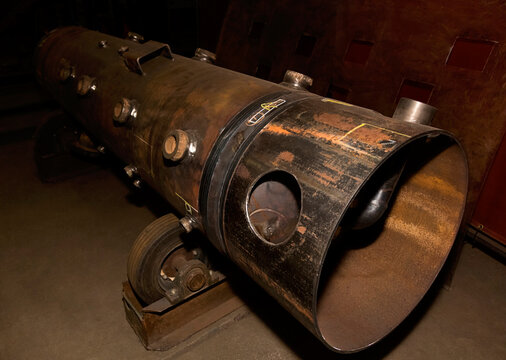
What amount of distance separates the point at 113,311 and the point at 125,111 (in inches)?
58.3

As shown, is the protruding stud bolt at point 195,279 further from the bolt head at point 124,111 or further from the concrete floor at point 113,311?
the bolt head at point 124,111

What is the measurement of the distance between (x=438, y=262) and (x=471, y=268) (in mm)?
1856

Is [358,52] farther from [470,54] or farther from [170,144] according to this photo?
[170,144]

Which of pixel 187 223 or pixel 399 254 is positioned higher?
pixel 399 254

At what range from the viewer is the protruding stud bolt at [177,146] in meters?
1.42

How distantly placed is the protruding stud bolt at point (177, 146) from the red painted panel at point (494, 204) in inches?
96.7

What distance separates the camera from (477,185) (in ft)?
7.35

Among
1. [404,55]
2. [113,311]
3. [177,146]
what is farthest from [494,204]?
[113,311]

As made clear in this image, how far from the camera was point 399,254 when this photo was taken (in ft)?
5.38

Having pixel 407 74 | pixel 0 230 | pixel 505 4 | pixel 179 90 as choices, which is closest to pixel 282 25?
pixel 407 74

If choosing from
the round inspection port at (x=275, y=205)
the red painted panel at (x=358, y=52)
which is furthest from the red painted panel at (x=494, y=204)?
the round inspection port at (x=275, y=205)

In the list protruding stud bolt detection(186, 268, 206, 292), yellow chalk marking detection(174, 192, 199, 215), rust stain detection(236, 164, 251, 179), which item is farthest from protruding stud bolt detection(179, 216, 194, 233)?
protruding stud bolt detection(186, 268, 206, 292)

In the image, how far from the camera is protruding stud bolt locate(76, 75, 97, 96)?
222 centimetres

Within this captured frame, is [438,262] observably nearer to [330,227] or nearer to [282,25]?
[330,227]
